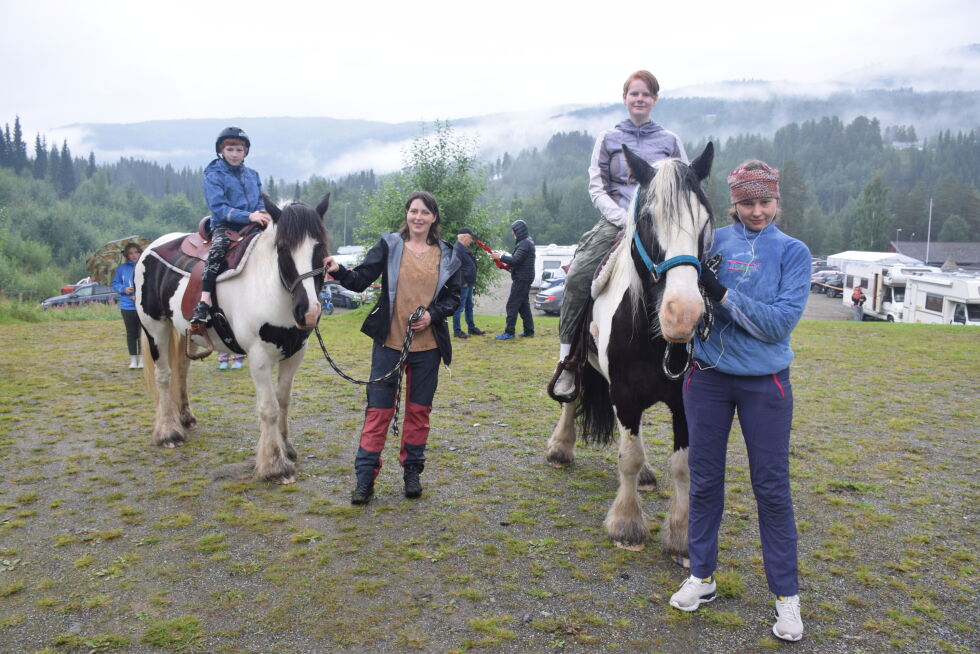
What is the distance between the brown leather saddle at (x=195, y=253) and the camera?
16.7 feet

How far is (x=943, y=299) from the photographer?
22.5 m

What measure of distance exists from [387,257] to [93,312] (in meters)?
19.7

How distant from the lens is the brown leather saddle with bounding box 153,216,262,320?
510 centimetres

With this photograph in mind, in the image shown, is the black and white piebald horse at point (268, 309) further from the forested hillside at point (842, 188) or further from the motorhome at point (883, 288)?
the forested hillside at point (842, 188)

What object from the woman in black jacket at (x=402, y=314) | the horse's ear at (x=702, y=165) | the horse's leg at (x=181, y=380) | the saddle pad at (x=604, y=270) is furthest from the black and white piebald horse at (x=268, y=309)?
the horse's ear at (x=702, y=165)

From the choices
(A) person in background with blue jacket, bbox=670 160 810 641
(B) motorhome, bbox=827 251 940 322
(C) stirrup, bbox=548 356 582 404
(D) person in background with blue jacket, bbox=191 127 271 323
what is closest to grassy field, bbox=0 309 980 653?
(A) person in background with blue jacket, bbox=670 160 810 641

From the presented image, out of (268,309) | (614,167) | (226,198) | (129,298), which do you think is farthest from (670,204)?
(129,298)

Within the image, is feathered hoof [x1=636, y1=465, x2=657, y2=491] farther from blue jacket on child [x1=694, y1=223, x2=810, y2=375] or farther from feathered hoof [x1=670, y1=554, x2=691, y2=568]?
blue jacket on child [x1=694, y1=223, x2=810, y2=375]

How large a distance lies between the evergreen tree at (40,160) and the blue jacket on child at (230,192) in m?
135

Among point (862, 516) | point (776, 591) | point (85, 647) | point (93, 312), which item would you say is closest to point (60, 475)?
point (85, 647)

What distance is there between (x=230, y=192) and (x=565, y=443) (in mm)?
3734

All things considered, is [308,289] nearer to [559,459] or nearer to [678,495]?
[559,459]

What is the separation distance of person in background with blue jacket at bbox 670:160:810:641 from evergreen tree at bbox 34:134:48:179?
5470 inches

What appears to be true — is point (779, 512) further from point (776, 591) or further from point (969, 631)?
point (969, 631)
